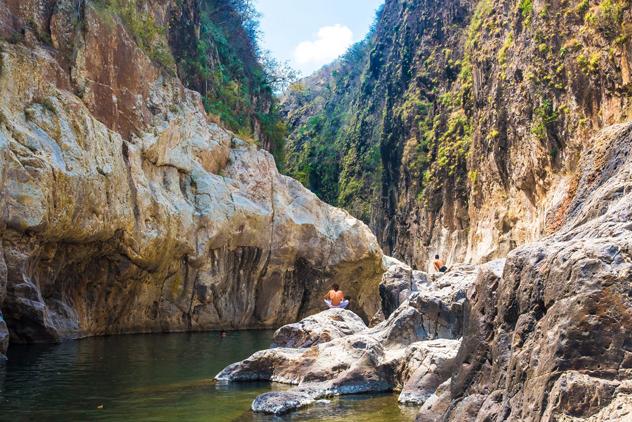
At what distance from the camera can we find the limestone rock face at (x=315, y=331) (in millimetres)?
16625

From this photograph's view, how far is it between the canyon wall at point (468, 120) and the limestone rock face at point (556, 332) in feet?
21.1

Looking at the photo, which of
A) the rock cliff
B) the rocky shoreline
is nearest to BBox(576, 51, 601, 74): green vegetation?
the rock cliff

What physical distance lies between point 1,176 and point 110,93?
28.9ft

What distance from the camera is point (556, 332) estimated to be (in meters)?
5.31

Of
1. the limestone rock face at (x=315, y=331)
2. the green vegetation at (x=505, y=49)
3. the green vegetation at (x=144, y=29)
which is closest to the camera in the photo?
the limestone rock face at (x=315, y=331)

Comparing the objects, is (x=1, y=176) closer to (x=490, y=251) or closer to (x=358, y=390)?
(x=358, y=390)

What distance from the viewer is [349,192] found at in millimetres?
72750

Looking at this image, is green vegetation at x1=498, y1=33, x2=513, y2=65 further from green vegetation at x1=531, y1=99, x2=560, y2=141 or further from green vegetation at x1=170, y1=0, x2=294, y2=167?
green vegetation at x1=170, y1=0, x2=294, y2=167

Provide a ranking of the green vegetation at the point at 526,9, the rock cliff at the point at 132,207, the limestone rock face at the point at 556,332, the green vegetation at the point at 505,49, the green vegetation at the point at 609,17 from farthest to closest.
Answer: the green vegetation at the point at 505,49, the green vegetation at the point at 526,9, the green vegetation at the point at 609,17, the rock cliff at the point at 132,207, the limestone rock face at the point at 556,332

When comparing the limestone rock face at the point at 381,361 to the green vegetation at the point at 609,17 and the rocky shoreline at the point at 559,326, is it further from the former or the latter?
the green vegetation at the point at 609,17

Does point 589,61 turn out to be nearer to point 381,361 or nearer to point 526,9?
point 526,9

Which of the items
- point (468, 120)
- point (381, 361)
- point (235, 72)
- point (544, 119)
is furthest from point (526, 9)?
point (381, 361)

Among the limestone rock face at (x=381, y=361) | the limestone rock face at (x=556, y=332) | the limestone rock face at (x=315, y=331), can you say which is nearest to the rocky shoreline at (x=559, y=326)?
the limestone rock face at (x=556, y=332)

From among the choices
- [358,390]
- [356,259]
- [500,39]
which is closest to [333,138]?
[500,39]
